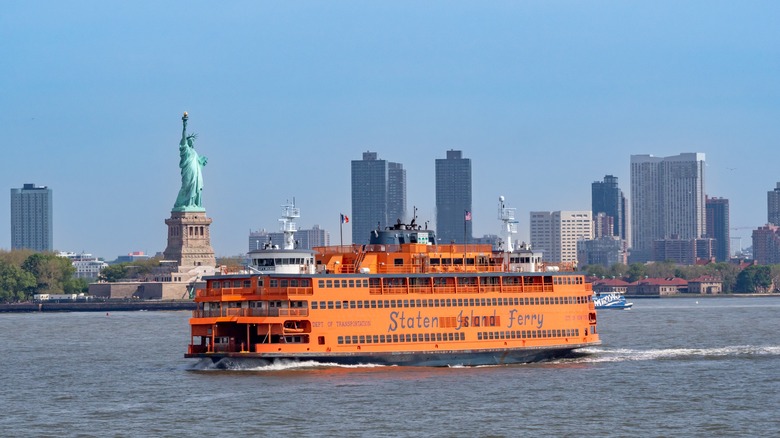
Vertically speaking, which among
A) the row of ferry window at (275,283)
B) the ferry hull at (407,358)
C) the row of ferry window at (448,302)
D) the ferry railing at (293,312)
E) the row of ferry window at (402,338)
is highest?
the row of ferry window at (275,283)

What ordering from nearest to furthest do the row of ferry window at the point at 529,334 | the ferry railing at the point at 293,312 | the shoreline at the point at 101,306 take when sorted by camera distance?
the ferry railing at the point at 293,312 < the row of ferry window at the point at 529,334 < the shoreline at the point at 101,306

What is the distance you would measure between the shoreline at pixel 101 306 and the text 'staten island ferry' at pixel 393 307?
118774mm

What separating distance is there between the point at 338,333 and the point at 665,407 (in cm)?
1613

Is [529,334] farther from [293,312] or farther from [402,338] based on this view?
[293,312]

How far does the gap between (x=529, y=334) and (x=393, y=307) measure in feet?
24.6

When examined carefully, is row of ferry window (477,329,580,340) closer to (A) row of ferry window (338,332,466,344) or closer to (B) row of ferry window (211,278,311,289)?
(A) row of ferry window (338,332,466,344)

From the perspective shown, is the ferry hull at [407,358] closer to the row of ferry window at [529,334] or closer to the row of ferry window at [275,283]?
the row of ferry window at [529,334]

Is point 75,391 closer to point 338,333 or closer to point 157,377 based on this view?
point 157,377

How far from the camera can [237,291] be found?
6725 centimetres

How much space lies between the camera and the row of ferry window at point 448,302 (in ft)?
219

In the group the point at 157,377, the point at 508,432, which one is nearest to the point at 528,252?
the point at 157,377

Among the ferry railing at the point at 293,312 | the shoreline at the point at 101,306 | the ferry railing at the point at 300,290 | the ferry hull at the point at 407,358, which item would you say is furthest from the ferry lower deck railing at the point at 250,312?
the shoreline at the point at 101,306

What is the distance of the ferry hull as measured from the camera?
66.0 m

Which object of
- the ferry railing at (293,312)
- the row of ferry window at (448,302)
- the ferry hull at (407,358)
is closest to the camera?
the ferry railing at (293,312)
